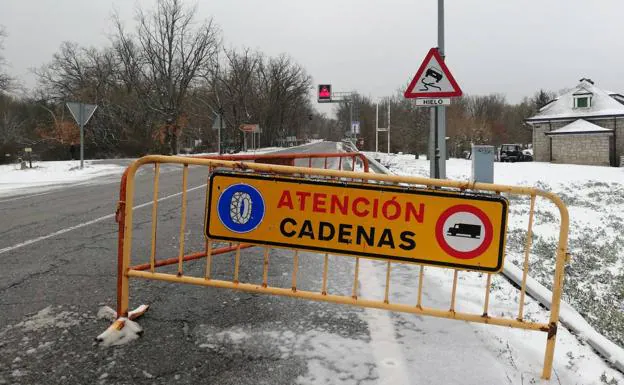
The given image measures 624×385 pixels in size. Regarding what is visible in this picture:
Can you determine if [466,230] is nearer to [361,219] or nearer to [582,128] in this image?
[361,219]

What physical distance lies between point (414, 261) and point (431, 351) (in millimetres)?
619

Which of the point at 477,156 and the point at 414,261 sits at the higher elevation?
the point at 477,156

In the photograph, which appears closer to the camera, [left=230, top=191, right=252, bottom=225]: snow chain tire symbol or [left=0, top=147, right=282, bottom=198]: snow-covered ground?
[left=230, top=191, right=252, bottom=225]: snow chain tire symbol

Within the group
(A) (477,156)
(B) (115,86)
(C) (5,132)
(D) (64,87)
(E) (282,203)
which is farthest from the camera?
(D) (64,87)

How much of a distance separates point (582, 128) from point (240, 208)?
43.7 meters

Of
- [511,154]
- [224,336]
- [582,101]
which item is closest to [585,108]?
[582,101]

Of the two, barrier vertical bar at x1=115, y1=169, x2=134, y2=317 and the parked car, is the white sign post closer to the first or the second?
barrier vertical bar at x1=115, y1=169, x2=134, y2=317

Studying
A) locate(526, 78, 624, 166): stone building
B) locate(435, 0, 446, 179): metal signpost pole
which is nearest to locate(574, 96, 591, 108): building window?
locate(526, 78, 624, 166): stone building

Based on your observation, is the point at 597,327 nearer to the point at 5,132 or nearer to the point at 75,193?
the point at 75,193

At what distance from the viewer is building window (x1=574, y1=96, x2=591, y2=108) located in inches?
1652

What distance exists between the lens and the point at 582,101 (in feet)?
139

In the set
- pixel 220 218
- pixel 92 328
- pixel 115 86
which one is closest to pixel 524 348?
pixel 220 218

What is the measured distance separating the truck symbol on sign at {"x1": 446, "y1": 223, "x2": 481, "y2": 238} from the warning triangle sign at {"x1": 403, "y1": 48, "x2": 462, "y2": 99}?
19.2ft

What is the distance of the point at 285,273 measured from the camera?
5012 mm
